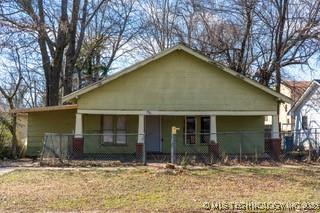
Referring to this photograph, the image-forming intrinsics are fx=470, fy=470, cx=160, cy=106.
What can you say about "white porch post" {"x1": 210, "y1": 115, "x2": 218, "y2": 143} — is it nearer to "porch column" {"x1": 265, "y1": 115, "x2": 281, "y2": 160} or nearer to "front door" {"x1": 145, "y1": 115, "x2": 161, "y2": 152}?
"porch column" {"x1": 265, "y1": 115, "x2": 281, "y2": 160}

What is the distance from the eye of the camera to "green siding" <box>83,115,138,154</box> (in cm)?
2356

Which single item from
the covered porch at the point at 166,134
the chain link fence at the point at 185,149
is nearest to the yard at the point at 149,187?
the chain link fence at the point at 185,149

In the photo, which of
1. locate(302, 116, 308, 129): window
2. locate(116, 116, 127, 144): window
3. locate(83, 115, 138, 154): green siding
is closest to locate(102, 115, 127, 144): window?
locate(116, 116, 127, 144): window

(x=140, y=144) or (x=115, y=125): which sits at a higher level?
(x=115, y=125)

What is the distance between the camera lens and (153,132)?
2427cm

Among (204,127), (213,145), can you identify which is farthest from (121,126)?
(213,145)

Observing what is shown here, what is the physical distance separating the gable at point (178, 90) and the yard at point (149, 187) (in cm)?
496

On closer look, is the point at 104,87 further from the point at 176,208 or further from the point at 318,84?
the point at 318,84

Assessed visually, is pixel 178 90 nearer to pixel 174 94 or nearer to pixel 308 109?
pixel 174 94

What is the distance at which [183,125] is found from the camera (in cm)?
2447

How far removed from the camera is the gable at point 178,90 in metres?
21.9

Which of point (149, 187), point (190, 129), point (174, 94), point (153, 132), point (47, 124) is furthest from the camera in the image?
point (47, 124)

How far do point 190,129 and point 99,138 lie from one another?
4733 millimetres

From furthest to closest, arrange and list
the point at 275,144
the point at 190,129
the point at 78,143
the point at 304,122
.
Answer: the point at 304,122, the point at 190,129, the point at 275,144, the point at 78,143
